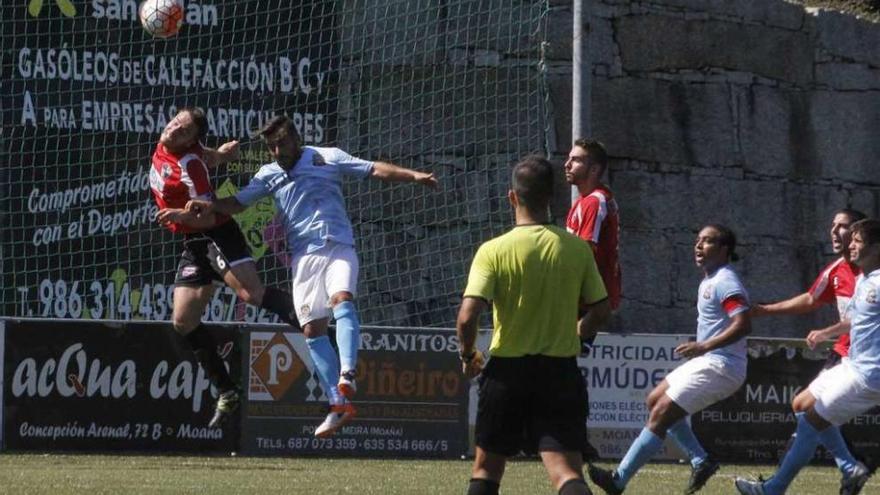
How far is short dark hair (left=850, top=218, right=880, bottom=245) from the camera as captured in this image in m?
10.3

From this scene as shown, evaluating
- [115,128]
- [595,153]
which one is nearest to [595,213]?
[595,153]

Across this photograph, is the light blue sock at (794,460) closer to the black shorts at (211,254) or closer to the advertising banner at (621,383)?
the black shorts at (211,254)

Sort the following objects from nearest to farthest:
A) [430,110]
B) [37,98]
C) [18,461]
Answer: [18,461] → [37,98] → [430,110]

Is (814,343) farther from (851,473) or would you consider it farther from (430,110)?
(430,110)

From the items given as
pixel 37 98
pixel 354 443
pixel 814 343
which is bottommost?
pixel 354 443

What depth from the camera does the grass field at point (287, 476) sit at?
1066cm

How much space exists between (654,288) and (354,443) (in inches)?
148

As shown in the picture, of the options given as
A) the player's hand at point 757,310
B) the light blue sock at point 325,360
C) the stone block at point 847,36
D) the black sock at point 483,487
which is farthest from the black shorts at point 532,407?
the stone block at point 847,36

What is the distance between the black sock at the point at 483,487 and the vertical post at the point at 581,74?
7818 mm

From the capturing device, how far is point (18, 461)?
12961 mm

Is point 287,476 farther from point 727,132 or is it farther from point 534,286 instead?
point 727,132

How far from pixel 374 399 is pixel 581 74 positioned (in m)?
3.28

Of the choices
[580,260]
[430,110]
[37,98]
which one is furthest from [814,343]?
A: [37,98]

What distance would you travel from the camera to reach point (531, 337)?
23.7 ft
